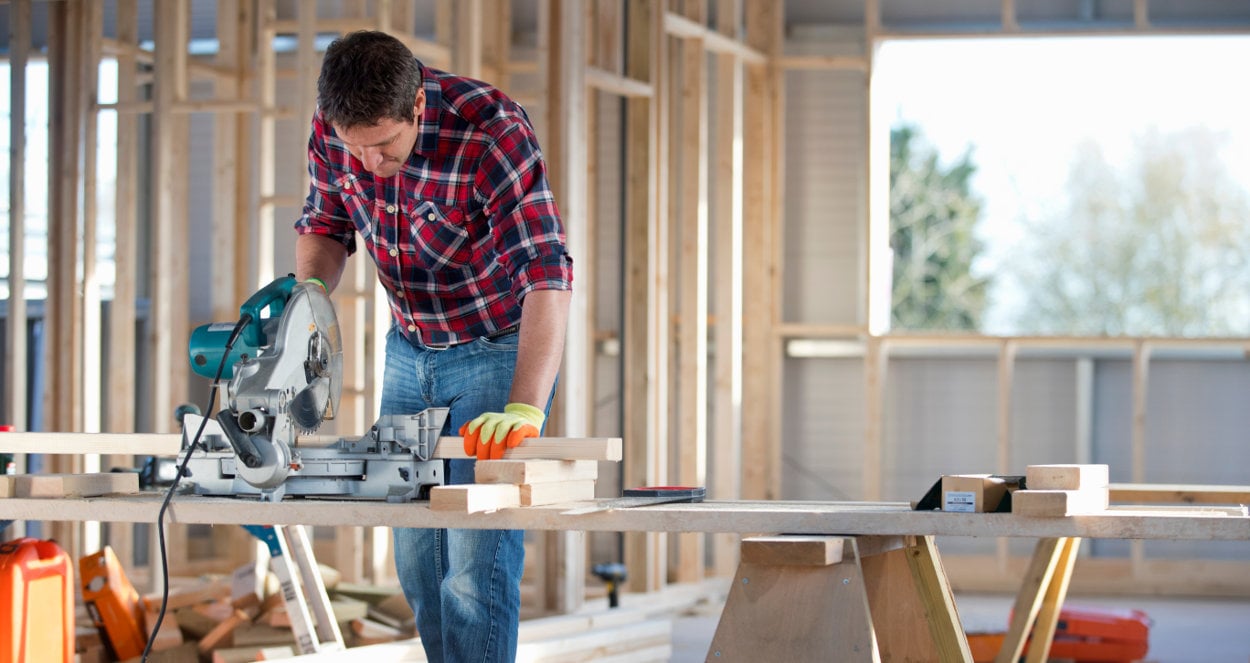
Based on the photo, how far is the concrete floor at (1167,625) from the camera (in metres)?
5.23

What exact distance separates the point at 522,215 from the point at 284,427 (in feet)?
1.77

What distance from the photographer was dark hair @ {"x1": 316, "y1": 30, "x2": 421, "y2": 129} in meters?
2.23

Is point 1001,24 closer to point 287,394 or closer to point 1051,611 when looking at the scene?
point 1051,611

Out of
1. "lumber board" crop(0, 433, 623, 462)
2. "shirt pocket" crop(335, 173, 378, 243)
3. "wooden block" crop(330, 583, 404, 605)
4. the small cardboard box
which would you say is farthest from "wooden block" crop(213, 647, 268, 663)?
the small cardboard box

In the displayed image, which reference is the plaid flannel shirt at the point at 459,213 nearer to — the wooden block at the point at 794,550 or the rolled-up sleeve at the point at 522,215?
the rolled-up sleeve at the point at 522,215

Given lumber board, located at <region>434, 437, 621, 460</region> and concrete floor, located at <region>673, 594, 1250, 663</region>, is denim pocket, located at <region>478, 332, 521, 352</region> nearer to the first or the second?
lumber board, located at <region>434, 437, 621, 460</region>

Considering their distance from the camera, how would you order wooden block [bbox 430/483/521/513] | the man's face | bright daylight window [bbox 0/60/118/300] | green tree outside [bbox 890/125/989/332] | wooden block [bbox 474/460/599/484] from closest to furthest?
wooden block [bbox 430/483/521/513]
wooden block [bbox 474/460/599/484]
the man's face
bright daylight window [bbox 0/60/118/300]
green tree outside [bbox 890/125/989/332]

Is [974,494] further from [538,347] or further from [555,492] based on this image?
[538,347]

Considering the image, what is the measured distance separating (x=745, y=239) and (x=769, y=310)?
379 mm

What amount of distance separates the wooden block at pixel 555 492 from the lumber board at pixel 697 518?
0.10 feet

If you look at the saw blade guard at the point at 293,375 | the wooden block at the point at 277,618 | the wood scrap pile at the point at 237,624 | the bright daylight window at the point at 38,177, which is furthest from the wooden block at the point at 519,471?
the bright daylight window at the point at 38,177

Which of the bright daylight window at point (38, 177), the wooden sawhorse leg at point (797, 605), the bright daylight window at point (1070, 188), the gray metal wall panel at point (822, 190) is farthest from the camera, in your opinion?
the bright daylight window at point (1070, 188)

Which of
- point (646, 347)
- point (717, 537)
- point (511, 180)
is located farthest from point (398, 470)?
point (717, 537)

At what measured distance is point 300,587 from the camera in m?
3.88
